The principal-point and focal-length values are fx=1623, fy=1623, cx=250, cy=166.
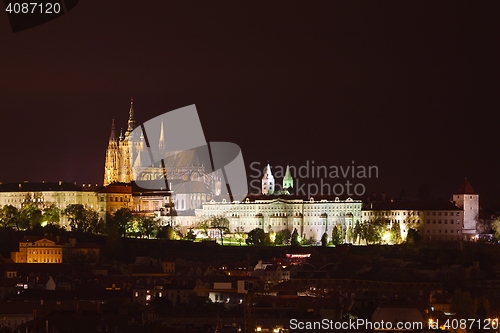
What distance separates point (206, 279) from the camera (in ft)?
253

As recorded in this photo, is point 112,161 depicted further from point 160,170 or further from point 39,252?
point 39,252

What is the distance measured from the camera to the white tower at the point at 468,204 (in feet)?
343

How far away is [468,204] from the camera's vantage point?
4186 inches

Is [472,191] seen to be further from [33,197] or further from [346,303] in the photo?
[346,303]

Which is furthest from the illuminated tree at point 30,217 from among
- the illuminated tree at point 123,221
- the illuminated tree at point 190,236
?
the illuminated tree at point 190,236

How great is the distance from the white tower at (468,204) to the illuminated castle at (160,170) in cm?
2246

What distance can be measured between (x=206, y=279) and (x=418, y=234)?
91.5ft

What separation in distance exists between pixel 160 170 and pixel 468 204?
112 feet

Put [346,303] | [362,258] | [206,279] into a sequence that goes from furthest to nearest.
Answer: [362,258] → [206,279] → [346,303]

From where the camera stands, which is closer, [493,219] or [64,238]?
[64,238]

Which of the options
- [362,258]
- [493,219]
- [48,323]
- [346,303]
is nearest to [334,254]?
[362,258]

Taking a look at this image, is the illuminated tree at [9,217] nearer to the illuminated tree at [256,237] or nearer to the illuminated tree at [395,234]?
the illuminated tree at [256,237]

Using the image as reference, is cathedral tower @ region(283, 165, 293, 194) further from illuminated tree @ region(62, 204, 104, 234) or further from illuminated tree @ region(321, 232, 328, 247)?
illuminated tree @ region(321, 232, 328, 247)

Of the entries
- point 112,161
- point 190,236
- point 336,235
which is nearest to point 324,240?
point 336,235
